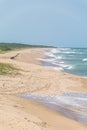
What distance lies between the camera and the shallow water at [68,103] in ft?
52.7

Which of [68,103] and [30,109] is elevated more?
[30,109]

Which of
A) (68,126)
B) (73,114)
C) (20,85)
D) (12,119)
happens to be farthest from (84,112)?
(20,85)

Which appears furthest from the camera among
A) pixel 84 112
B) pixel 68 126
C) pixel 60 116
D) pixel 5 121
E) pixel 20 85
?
pixel 20 85

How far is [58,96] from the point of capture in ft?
67.7

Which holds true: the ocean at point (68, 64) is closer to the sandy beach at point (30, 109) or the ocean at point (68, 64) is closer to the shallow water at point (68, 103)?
the sandy beach at point (30, 109)

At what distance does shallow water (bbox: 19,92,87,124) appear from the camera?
52.7ft

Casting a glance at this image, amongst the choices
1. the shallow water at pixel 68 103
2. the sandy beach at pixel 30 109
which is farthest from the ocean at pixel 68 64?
the shallow water at pixel 68 103

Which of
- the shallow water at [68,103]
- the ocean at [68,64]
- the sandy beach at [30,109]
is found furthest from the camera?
the ocean at [68,64]

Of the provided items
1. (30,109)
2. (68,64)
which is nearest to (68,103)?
(30,109)

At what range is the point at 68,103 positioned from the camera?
18.5m

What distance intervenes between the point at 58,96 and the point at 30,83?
14.6 feet

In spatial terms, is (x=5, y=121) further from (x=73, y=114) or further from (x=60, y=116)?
(x=73, y=114)

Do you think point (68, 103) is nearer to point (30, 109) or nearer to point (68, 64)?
point (30, 109)

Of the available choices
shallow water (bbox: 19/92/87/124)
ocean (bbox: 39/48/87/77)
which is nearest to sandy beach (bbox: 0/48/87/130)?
shallow water (bbox: 19/92/87/124)
